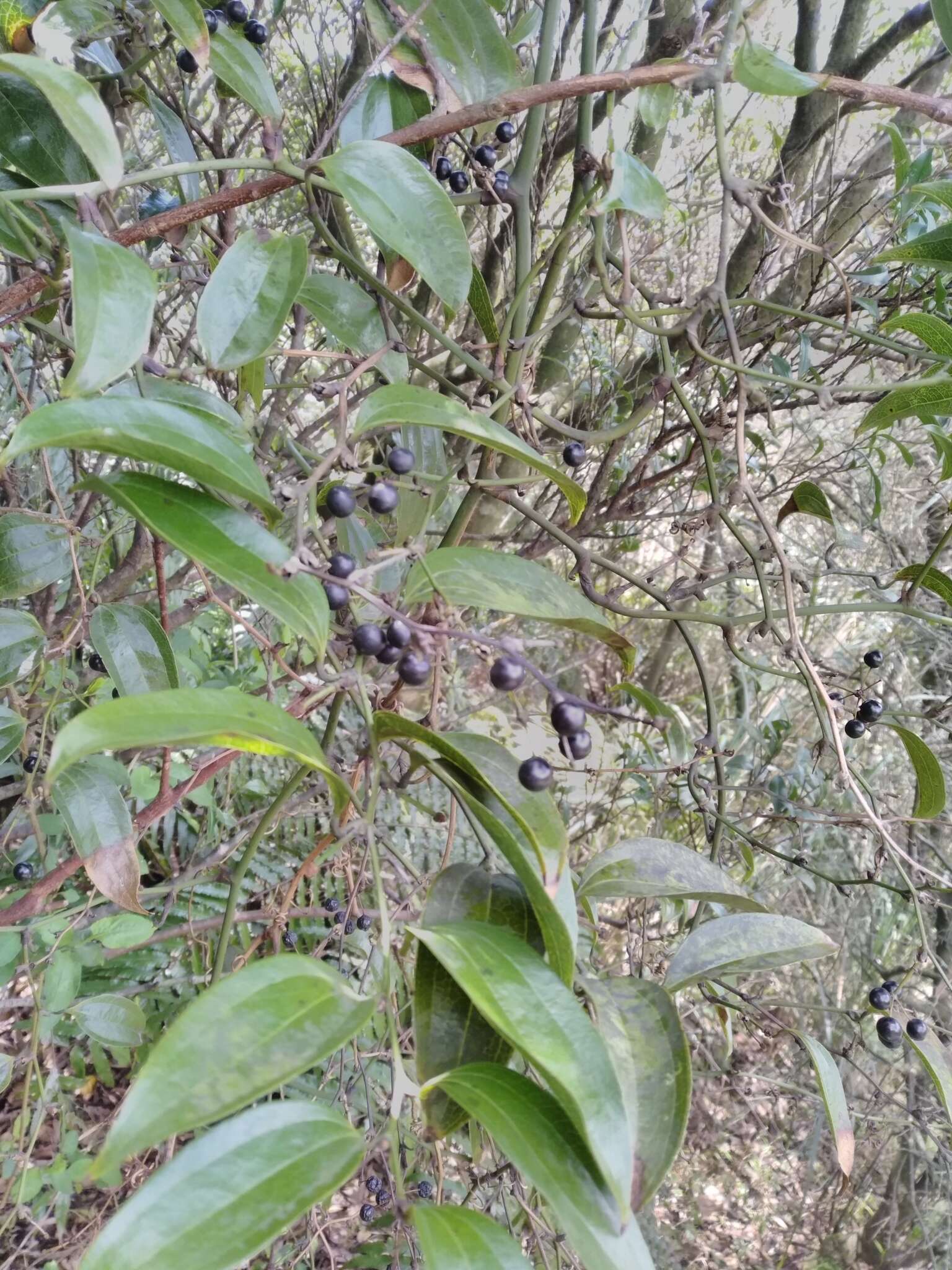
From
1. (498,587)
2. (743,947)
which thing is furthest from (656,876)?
(498,587)

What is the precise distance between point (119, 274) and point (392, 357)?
0.27 metres

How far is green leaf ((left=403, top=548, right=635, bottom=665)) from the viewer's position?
0.39 meters

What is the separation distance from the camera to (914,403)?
0.63 m

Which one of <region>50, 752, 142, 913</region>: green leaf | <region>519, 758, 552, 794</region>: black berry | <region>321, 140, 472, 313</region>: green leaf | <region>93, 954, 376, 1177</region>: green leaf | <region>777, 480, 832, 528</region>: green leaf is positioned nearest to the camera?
<region>93, 954, 376, 1177</region>: green leaf

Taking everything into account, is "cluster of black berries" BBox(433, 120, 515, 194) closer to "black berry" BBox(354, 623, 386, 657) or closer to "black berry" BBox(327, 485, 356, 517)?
"black berry" BBox(327, 485, 356, 517)

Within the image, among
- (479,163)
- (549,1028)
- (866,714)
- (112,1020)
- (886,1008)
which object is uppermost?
(479,163)

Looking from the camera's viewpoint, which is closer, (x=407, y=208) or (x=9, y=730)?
(x=407, y=208)

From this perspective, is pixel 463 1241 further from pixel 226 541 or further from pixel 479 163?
pixel 479 163

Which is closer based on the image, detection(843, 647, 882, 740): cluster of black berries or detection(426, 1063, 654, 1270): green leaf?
detection(426, 1063, 654, 1270): green leaf

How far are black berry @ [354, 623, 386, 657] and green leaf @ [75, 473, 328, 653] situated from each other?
0.02 meters

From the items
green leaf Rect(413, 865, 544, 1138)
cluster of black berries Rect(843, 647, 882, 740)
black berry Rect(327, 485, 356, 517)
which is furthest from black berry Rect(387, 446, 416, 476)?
cluster of black berries Rect(843, 647, 882, 740)

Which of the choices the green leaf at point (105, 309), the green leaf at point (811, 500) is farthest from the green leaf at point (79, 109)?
the green leaf at point (811, 500)

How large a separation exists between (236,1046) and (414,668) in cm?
17

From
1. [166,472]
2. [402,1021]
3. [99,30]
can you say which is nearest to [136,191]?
[166,472]
